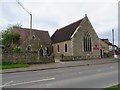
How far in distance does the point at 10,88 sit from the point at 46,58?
23339 millimetres

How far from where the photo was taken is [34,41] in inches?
1852

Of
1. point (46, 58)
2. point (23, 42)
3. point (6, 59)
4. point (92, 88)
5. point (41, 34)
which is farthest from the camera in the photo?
point (41, 34)

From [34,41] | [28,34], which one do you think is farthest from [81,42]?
[28,34]

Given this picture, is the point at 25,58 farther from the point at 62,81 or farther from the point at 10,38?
the point at 10,38

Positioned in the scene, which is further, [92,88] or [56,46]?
[56,46]

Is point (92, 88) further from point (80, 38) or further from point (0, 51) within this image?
point (80, 38)

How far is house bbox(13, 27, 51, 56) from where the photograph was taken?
46.3 meters

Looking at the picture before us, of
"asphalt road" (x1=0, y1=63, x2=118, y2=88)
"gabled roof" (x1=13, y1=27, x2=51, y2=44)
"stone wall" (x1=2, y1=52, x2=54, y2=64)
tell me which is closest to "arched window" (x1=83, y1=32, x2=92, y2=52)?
"gabled roof" (x1=13, y1=27, x2=51, y2=44)

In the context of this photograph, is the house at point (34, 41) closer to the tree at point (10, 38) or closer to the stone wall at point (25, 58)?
the tree at point (10, 38)

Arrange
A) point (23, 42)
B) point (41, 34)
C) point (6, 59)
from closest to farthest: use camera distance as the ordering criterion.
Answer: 1. point (6, 59)
2. point (23, 42)
3. point (41, 34)

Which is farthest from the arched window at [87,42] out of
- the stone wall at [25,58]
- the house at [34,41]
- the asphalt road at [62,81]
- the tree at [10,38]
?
the asphalt road at [62,81]

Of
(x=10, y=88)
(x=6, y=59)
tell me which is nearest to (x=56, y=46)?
(x=6, y=59)

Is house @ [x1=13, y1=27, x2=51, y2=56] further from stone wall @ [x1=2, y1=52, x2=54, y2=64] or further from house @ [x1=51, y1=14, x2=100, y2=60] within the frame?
stone wall @ [x1=2, y1=52, x2=54, y2=64]

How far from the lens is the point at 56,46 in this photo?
55844 millimetres
